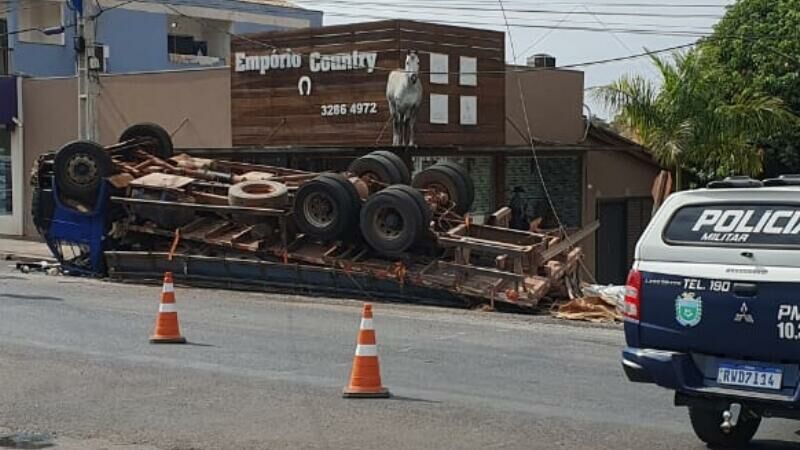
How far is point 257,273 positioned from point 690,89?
10.9m

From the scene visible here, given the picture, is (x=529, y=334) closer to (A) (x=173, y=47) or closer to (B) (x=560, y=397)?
(B) (x=560, y=397)

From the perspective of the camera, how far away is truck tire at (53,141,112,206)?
21.1 meters

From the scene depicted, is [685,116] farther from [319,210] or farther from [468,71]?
[319,210]

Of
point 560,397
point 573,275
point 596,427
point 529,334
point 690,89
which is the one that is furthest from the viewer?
point 690,89

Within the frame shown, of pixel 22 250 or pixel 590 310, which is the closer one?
pixel 590 310

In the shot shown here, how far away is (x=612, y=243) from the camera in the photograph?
99.7 ft

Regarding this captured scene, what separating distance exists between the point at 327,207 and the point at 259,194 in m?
1.53

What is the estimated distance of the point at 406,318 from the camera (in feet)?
54.3

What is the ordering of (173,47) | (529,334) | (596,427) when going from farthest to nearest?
(173,47), (529,334), (596,427)

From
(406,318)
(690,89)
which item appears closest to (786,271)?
(406,318)

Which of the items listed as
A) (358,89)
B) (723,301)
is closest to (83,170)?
(358,89)

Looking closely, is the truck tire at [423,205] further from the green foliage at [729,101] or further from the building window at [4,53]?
the building window at [4,53]

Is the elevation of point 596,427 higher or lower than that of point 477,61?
lower

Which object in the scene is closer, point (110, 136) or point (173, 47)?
point (110, 136)
